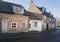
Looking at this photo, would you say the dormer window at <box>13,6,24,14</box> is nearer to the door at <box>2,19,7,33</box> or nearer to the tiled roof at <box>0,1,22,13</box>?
the tiled roof at <box>0,1,22,13</box>

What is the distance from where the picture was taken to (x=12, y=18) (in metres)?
33.8

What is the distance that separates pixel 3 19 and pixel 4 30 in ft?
7.26

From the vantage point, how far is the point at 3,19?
31438 mm

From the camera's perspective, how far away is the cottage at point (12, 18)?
Result: 3141 centimetres

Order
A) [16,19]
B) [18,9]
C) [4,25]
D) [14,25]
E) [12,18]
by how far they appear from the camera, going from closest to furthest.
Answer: [4,25] → [12,18] → [14,25] → [16,19] → [18,9]

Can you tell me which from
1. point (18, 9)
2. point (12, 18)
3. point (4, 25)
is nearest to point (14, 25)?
point (12, 18)

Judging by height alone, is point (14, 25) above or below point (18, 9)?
below

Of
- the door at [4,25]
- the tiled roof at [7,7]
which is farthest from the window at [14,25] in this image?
the tiled roof at [7,7]

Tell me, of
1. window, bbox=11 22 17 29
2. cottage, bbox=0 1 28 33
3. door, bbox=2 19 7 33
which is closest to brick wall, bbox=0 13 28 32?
cottage, bbox=0 1 28 33

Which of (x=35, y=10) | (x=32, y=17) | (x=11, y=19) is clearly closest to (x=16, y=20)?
(x=11, y=19)

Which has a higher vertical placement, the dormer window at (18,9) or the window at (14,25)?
the dormer window at (18,9)

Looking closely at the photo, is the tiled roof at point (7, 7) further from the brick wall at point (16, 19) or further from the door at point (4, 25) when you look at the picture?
the door at point (4, 25)

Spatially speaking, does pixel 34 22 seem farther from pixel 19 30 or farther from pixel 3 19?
pixel 3 19

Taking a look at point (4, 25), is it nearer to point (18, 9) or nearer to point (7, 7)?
point (7, 7)
